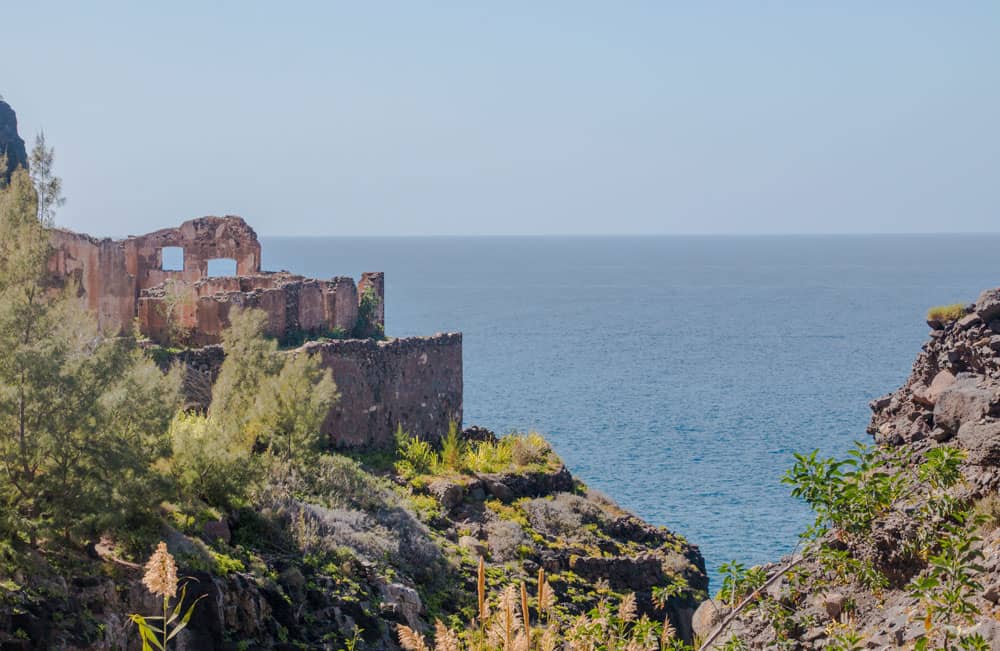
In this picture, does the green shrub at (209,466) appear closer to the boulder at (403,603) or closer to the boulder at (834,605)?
the boulder at (403,603)

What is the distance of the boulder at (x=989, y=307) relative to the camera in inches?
677

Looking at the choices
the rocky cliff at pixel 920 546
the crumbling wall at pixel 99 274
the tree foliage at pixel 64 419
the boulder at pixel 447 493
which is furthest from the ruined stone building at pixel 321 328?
the rocky cliff at pixel 920 546

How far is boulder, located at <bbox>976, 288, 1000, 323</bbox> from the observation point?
56.4ft

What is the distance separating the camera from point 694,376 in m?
74.1

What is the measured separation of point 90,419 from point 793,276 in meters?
163

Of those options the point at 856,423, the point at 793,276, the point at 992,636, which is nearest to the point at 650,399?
the point at 856,423

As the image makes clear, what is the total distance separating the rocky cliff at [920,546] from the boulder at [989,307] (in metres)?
0.02

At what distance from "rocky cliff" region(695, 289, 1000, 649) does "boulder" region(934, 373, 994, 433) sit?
0.06 ft

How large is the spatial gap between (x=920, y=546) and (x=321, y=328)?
79.0 ft

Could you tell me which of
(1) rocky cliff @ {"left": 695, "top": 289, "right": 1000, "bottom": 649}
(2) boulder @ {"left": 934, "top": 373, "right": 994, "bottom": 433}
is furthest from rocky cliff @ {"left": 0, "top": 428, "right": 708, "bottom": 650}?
(2) boulder @ {"left": 934, "top": 373, "right": 994, "bottom": 433}

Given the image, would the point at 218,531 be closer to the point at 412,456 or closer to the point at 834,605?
the point at 834,605

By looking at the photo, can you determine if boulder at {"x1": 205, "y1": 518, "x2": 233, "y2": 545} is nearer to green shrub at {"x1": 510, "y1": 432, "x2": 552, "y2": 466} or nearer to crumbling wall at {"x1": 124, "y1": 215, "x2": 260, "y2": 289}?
green shrub at {"x1": 510, "y1": 432, "x2": 552, "y2": 466}

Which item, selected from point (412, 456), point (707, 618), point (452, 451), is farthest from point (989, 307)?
point (412, 456)

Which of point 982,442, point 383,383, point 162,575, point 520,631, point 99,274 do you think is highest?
point 99,274
